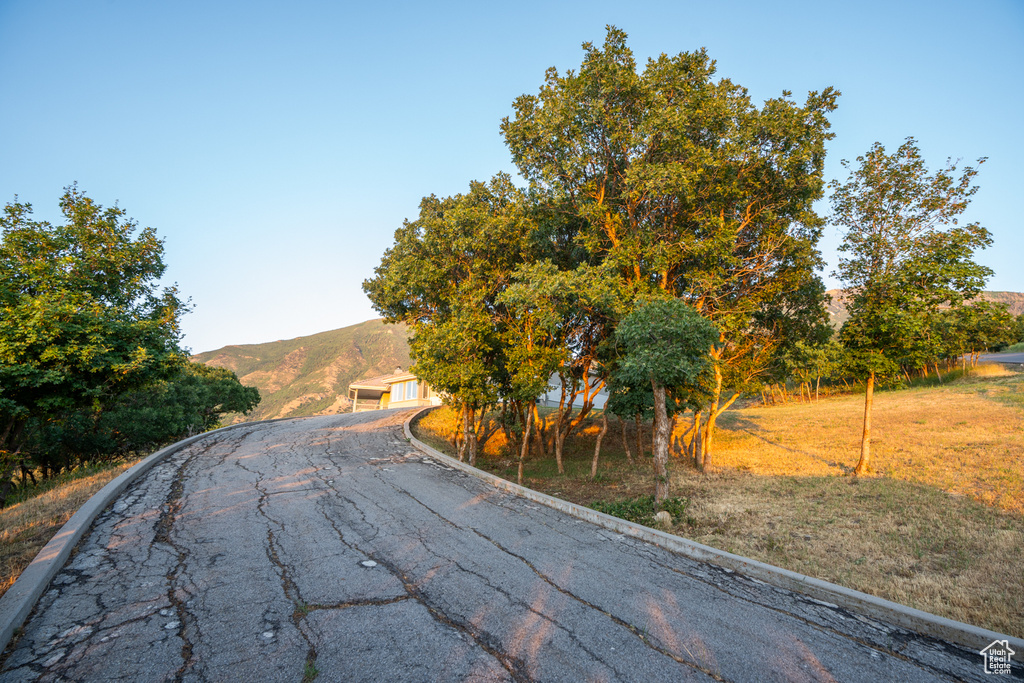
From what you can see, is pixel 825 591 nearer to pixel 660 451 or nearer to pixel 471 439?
pixel 660 451

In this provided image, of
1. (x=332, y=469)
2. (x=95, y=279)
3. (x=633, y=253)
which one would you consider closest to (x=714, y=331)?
(x=633, y=253)

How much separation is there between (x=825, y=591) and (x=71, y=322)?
17.5 meters

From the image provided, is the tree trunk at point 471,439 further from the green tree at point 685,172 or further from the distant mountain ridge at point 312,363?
the distant mountain ridge at point 312,363

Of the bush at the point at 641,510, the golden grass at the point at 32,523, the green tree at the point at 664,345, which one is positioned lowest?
the bush at the point at 641,510

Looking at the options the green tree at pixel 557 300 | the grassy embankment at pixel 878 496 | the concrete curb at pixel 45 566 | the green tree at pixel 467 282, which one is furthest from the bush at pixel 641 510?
the concrete curb at pixel 45 566

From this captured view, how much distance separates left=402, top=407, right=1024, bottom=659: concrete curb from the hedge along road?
6.1 inches

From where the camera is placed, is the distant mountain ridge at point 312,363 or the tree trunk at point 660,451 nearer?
the tree trunk at point 660,451

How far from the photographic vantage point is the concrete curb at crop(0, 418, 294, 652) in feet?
12.4

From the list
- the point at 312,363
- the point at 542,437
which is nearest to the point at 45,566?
the point at 542,437

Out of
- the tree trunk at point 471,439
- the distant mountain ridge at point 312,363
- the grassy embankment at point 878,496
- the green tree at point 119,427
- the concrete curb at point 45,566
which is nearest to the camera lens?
the concrete curb at point 45,566

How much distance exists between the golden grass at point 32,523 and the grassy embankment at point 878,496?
30.8ft

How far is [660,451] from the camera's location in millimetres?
9109

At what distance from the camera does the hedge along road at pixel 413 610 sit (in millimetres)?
3439

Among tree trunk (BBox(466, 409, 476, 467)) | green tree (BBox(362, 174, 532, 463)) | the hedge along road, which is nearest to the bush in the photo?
the hedge along road
